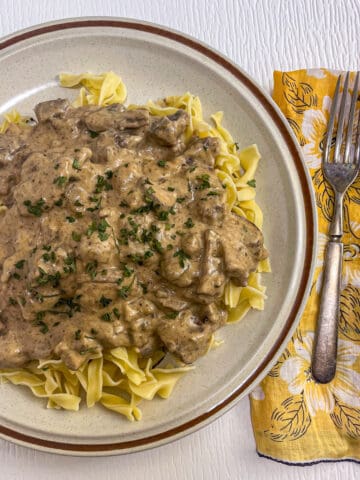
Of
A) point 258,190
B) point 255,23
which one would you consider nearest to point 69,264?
point 258,190

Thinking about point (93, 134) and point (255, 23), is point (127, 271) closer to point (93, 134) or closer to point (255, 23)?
point (93, 134)

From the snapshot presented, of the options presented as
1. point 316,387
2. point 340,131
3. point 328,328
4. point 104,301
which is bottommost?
point 316,387

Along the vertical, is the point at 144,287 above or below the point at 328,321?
above

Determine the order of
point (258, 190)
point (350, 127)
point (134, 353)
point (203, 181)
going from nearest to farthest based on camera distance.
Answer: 1. point (203, 181)
2. point (134, 353)
3. point (258, 190)
4. point (350, 127)

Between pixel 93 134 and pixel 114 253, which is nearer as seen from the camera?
pixel 114 253

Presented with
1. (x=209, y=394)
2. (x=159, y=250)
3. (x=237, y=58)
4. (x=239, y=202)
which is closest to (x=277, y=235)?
(x=239, y=202)

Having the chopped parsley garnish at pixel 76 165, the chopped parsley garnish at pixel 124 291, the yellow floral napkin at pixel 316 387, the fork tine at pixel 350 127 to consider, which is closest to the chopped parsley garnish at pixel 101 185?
the chopped parsley garnish at pixel 76 165
